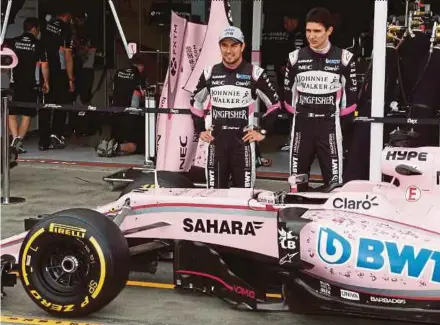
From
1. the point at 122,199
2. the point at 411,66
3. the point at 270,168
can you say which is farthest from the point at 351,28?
the point at 122,199

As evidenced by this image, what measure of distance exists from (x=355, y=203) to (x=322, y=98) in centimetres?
215

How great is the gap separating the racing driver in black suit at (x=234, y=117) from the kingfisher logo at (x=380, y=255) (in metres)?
2.27

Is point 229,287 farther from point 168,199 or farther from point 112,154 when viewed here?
point 112,154

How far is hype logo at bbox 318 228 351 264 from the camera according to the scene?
14.4ft

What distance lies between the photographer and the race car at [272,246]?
4305 millimetres

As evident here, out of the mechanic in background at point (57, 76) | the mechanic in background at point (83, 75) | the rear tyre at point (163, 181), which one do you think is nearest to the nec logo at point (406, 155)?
the rear tyre at point (163, 181)

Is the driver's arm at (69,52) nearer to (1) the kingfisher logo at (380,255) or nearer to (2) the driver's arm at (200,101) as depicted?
(2) the driver's arm at (200,101)

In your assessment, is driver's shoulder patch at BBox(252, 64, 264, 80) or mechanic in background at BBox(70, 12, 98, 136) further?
mechanic in background at BBox(70, 12, 98, 136)

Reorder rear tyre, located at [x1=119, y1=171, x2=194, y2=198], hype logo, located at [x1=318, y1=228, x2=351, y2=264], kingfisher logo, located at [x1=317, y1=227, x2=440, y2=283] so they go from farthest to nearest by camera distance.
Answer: rear tyre, located at [x1=119, y1=171, x2=194, y2=198], hype logo, located at [x1=318, y1=228, x2=351, y2=264], kingfisher logo, located at [x1=317, y1=227, x2=440, y2=283]

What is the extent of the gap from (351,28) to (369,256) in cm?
1032

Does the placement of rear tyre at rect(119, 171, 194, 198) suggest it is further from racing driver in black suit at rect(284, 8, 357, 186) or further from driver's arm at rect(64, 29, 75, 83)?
driver's arm at rect(64, 29, 75, 83)

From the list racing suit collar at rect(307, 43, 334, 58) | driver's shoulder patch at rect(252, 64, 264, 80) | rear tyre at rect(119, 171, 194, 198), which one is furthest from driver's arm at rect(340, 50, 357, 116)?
rear tyre at rect(119, 171, 194, 198)

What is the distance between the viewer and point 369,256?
4.32 m

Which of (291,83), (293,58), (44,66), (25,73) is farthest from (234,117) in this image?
(44,66)
